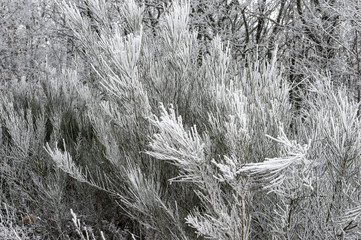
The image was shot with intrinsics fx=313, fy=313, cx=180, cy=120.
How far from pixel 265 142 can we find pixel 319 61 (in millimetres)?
4640

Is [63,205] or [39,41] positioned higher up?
[39,41]

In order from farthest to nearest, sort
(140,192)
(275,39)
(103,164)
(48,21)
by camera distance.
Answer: (48,21), (275,39), (103,164), (140,192)

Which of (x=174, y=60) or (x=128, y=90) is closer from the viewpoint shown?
(x=128, y=90)

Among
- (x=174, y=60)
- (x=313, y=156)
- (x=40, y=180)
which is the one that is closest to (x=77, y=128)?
(x=40, y=180)

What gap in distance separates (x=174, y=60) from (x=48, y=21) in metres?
10.1

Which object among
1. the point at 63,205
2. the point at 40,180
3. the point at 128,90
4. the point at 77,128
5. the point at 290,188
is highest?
the point at 128,90

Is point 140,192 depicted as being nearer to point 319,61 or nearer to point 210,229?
point 210,229

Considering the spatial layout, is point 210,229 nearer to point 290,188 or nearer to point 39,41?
point 290,188

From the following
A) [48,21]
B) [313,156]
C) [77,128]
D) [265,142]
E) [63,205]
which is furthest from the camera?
[48,21]

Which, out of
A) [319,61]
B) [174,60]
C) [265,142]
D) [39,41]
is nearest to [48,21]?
[39,41]

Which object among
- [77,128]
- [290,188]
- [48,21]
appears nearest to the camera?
[290,188]

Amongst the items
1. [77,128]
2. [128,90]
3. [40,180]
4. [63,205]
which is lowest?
[63,205]

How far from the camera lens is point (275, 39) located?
6.48 m

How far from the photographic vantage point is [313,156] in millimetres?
1718
